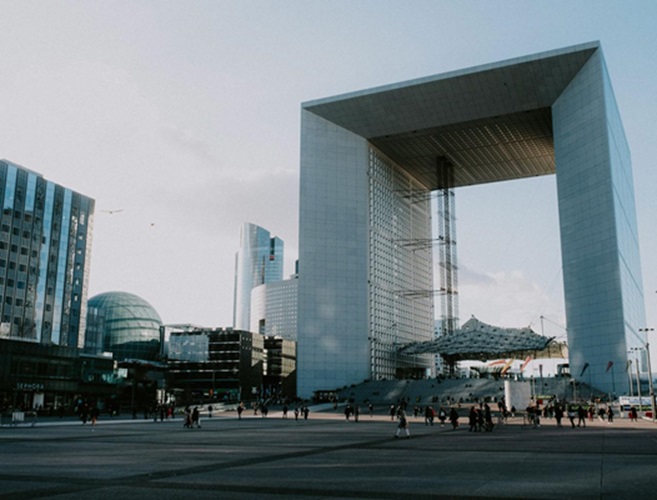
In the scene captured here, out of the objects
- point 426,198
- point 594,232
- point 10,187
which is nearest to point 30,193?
point 10,187

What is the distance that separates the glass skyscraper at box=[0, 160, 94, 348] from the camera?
104688 millimetres

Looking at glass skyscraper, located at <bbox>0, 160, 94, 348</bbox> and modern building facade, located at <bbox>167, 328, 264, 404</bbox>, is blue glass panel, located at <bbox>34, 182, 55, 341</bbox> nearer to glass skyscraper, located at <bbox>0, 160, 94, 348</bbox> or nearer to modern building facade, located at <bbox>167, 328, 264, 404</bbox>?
glass skyscraper, located at <bbox>0, 160, 94, 348</bbox>

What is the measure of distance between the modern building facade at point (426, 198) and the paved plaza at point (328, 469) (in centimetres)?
6242

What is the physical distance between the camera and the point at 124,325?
153000 mm

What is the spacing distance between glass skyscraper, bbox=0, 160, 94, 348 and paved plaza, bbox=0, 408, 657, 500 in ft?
275

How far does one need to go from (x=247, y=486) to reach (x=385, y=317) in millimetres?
102331

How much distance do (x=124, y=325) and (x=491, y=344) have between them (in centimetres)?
8607

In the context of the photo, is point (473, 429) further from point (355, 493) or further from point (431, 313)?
point (431, 313)

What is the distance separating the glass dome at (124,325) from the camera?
5886 inches

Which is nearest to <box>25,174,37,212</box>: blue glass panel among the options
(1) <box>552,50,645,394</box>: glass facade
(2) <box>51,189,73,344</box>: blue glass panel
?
(2) <box>51,189,73,344</box>: blue glass panel

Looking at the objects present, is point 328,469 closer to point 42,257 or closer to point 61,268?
point 42,257

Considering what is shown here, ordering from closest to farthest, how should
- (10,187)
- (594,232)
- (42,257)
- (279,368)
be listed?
(594,232), (10,187), (42,257), (279,368)

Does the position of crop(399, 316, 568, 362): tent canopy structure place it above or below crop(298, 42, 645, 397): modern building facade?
below

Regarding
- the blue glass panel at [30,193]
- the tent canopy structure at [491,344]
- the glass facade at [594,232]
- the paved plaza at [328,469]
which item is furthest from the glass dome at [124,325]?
the paved plaza at [328,469]
